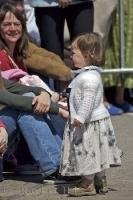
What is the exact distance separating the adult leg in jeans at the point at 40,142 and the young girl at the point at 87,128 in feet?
0.79

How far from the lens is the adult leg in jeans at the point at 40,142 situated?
514 cm

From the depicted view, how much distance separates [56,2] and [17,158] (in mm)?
1694

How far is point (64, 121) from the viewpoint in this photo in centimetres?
548

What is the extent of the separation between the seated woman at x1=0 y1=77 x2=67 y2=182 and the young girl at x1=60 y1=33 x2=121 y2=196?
0.82 ft

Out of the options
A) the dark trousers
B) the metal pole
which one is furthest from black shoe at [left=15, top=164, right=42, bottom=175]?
the metal pole

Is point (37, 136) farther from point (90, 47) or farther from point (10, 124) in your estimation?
point (90, 47)

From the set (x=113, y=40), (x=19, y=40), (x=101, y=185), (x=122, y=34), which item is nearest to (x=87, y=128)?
(x=101, y=185)

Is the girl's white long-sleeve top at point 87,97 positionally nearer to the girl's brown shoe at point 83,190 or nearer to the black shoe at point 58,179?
the girl's brown shoe at point 83,190

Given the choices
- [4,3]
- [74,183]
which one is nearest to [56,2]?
[4,3]

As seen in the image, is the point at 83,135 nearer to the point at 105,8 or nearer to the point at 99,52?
the point at 99,52

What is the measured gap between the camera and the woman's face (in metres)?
5.54

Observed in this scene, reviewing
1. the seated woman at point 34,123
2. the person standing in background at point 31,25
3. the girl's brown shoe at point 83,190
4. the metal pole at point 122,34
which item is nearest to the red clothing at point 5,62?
the seated woman at point 34,123

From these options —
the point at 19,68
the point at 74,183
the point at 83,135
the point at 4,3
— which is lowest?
the point at 74,183

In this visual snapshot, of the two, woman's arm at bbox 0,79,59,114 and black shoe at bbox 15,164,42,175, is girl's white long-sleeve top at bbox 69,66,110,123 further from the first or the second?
black shoe at bbox 15,164,42,175
